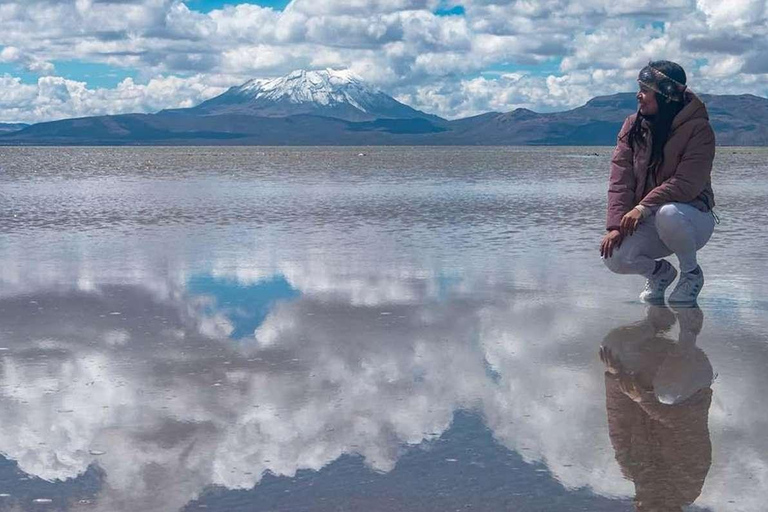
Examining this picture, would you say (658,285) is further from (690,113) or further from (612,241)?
(690,113)

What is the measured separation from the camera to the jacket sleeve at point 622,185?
29.5 ft

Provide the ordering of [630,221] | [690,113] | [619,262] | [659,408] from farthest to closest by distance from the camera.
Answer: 1. [619,262]
2. [630,221]
3. [690,113]
4. [659,408]

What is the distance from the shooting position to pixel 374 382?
252 inches

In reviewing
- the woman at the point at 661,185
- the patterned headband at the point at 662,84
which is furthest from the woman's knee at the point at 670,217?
the patterned headband at the point at 662,84

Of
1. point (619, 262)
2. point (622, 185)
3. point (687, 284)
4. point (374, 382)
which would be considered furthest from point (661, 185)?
point (374, 382)

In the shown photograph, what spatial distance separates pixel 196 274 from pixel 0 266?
2289 mm

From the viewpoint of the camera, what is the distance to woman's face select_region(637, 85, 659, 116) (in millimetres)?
8719

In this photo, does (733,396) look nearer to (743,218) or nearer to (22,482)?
(22,482)

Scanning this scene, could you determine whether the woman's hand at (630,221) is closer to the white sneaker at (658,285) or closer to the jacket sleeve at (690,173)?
the jacket sleeve at (690,173)

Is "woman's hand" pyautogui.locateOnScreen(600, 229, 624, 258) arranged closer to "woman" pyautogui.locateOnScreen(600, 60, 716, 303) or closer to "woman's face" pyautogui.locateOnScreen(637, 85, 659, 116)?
Result: "woman" pyautogui.locateOnScreen(600, 60, 716, 303)

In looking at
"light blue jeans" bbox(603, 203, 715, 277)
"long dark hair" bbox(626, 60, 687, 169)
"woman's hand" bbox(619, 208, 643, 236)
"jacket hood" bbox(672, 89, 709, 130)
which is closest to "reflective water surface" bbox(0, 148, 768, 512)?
"light blue jeans" bbox(603, 203, 715, 277)

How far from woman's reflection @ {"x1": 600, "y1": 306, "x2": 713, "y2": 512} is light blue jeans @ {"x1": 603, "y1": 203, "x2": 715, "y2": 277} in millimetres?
687

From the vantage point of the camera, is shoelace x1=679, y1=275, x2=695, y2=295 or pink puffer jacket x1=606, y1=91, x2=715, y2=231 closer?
pink puffer jacket x1=606, y1=91, x2=715, y2=231

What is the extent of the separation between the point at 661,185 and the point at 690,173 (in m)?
0.24
